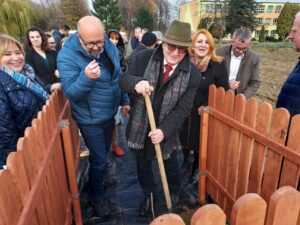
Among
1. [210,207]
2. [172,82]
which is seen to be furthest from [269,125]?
[210,207]

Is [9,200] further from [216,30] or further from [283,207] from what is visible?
[216,30]

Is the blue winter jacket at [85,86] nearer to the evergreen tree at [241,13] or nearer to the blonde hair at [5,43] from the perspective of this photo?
the blonde hair at [5,43]

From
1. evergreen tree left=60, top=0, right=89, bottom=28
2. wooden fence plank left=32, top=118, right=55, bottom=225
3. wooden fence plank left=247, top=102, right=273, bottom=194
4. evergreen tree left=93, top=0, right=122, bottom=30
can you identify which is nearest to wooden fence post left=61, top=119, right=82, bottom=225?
wooden fence plank left=32, top=118, right=55, bottom=225

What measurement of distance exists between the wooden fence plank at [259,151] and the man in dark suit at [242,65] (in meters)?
1.64

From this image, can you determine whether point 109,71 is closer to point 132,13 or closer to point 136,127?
point 136,127

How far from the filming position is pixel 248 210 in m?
1.09

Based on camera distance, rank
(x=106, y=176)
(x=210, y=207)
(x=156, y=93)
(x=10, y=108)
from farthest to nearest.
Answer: (x=106, y=176) → (x=156, y=93) → (x=10, y=108) → (x=210, y=207)

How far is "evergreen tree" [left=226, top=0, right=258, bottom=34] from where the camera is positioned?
4122cm

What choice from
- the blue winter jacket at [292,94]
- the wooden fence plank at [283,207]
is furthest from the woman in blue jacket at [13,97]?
the blue winter jacket at [292,94]

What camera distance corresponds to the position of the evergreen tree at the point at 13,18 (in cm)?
1397

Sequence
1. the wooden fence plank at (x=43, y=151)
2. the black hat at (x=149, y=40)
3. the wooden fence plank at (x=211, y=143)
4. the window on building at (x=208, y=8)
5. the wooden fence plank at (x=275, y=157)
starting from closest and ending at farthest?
the wooden fence plank at (x=43, y=151) < the wooden fence plank at (x=275, y=157) < the wooden fence plank at (x=211, y=143) < the black hat at (x=149, y=40) < the window on building at (x=208, y=8)

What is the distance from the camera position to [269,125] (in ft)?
6.83

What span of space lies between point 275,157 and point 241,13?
44486 millimetres

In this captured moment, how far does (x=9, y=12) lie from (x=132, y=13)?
131 ft
